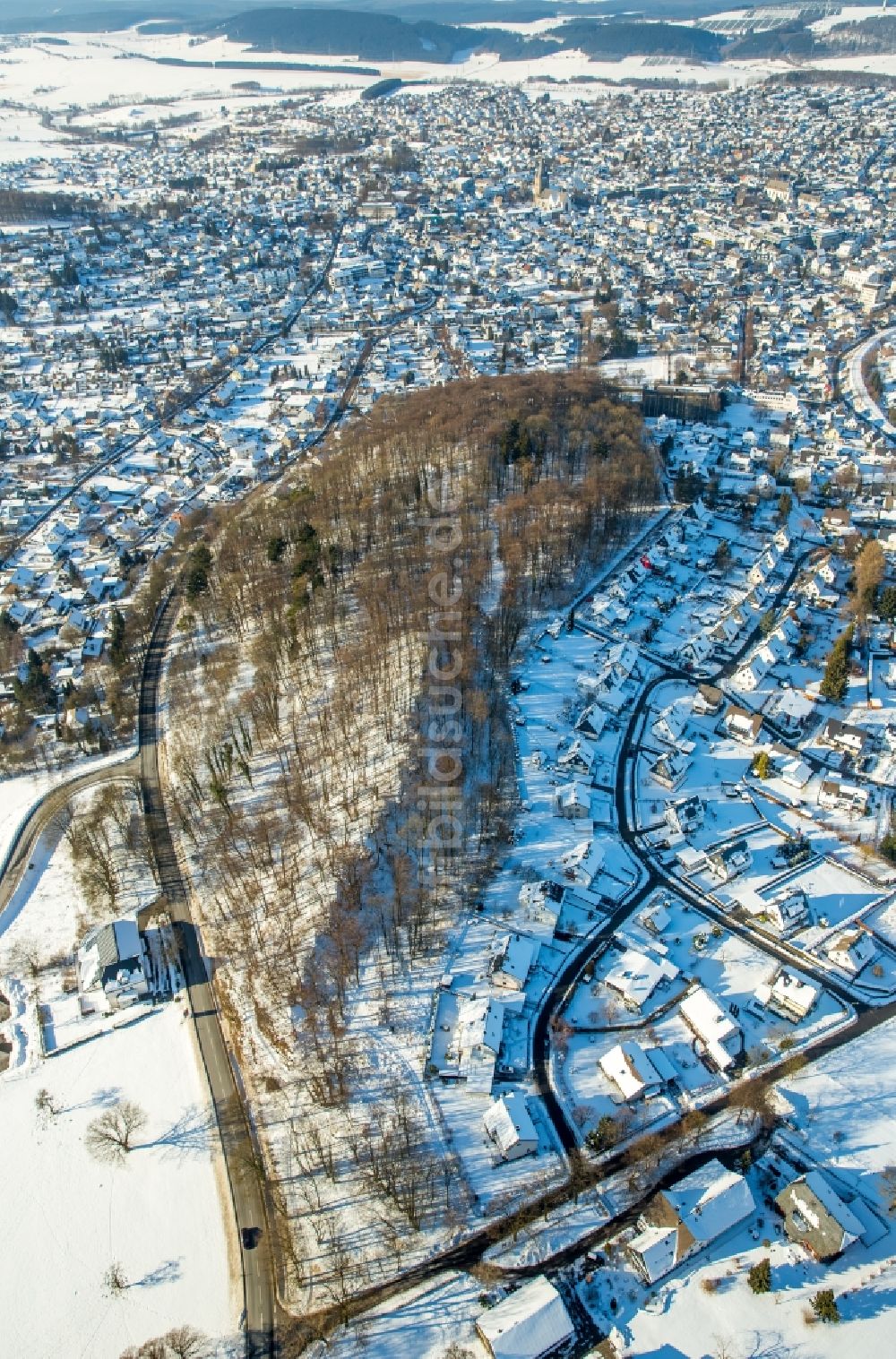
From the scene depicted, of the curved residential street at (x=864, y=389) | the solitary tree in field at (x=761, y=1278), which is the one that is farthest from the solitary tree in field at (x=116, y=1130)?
the curved residential street at (x=864, y=389)

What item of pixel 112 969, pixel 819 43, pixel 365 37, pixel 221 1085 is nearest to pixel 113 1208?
pixel 221 1085

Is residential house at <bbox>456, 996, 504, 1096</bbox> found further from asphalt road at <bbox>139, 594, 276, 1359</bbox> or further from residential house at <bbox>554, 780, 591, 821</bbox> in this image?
residential house at <bbox>554, 780, 591, 821</bbox>

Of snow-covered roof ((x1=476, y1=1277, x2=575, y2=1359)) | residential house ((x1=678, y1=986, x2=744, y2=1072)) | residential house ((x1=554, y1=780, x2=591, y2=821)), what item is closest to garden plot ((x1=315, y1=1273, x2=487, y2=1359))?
snow-covered roof ((x1=476, y1=1277, x2=575, y2=1359))

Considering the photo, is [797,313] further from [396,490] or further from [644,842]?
[644,842]

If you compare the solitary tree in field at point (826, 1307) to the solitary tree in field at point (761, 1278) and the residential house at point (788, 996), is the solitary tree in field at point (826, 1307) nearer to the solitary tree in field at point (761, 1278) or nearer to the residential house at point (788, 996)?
the solitary tree in field at point (761, 1278)

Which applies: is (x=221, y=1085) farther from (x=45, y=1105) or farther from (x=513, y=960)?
(x=513, y=960)

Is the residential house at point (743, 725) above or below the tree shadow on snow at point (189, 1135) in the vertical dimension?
above
